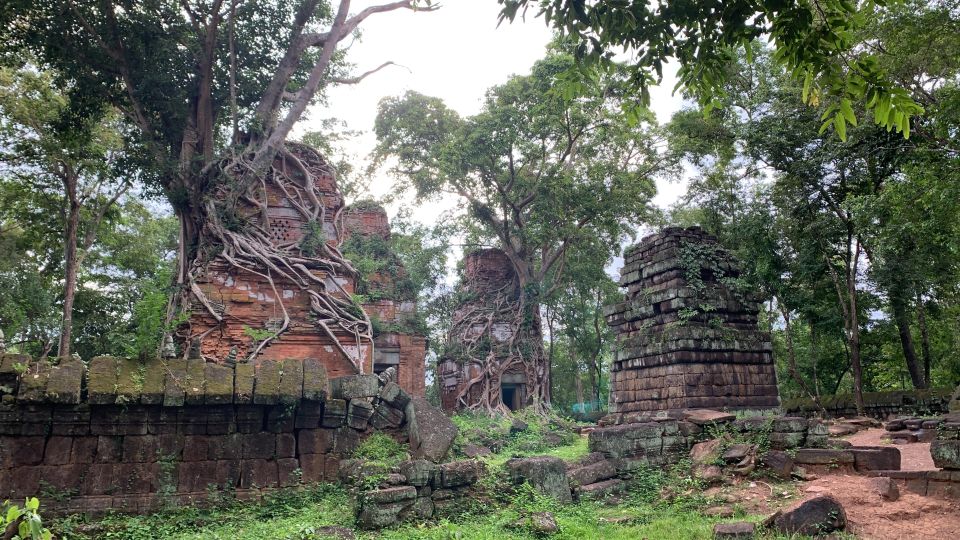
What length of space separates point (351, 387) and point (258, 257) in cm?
640

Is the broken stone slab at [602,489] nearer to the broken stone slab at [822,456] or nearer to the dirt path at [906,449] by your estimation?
the broken stone slab at [822,456]

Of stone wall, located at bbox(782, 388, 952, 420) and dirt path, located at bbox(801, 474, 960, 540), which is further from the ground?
stone wall, located at bbox(782, 388, 952, 420)

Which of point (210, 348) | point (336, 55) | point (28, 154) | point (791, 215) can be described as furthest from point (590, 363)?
point (28, 154)

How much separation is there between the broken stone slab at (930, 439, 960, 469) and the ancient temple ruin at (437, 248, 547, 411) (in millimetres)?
16465

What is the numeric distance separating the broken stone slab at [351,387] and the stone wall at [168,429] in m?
0.01

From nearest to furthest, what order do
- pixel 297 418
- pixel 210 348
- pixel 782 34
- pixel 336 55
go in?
pixel 782 34 < pixel 297 418 < pixel 210 348 < pixel 336 55

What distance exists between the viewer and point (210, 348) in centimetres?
1119

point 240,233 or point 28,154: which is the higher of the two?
point 28,154

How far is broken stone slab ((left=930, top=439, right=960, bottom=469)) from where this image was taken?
5.53 meters

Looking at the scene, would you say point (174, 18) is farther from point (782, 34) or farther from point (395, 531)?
point (782, 34)

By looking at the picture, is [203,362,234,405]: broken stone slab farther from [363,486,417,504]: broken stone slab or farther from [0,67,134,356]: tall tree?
[0,67,134,356]: tall tree

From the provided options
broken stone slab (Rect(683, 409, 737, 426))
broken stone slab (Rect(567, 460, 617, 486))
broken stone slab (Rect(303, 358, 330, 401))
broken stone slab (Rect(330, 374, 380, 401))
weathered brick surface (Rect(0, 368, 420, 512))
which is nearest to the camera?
weathered brick surface (Rect(0, 368, 420, 512))

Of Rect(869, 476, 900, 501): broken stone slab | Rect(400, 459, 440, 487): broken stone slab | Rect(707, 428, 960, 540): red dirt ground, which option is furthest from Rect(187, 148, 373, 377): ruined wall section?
Rect(869, 476, 900, 501): broken stone slab

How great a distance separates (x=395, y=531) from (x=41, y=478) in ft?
10.6
